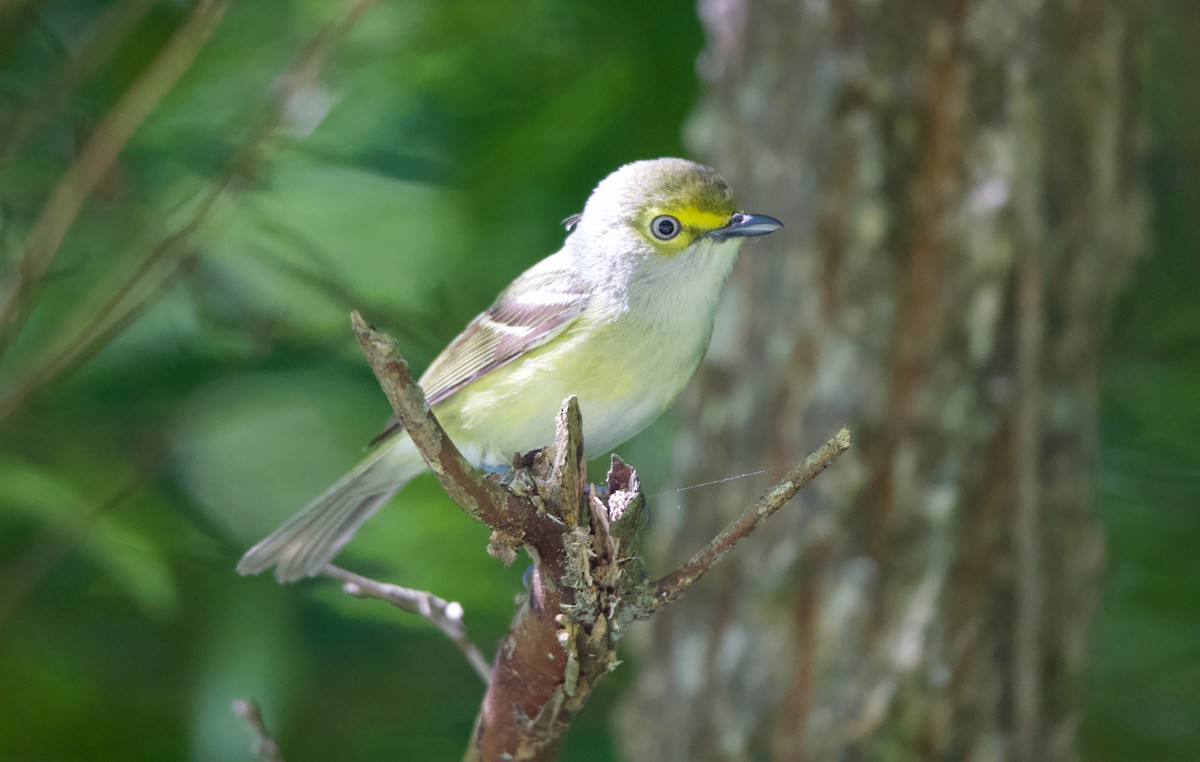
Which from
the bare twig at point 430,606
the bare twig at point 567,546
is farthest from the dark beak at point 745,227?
the bare twig at point 430,606

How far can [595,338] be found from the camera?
Answer: 121 inches

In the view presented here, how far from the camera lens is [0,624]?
154 inches

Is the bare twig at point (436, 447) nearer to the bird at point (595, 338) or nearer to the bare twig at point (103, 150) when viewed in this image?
the bird at point (595, 338)

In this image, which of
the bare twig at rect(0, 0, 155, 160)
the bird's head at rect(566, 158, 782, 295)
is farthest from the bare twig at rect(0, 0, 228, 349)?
the bird's head at rect(566, 158, 782, 295)

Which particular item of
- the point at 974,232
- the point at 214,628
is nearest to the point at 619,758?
the point at 214,628

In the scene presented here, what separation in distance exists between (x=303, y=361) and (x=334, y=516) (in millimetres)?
794

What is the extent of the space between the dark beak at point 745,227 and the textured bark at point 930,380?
0.98m

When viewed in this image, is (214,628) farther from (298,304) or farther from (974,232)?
(974,232)

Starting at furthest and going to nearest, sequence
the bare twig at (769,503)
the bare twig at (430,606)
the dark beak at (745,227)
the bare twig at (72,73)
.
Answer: the bare twig at (72,73), the dark beak at (745,227), the bare twig at (430,606), the bare twig at (769,503)

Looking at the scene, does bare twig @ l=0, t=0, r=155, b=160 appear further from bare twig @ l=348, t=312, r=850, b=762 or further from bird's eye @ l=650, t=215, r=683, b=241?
bare twig @ l=348, t=312, r=850, b=762

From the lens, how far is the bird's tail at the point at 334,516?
3436 millimetres

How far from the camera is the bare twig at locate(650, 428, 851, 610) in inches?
76.7

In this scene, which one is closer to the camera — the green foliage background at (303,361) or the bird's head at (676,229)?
the bird's head at (676,229)

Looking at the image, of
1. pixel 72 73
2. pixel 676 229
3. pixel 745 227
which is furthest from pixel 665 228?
pixel 72 73
